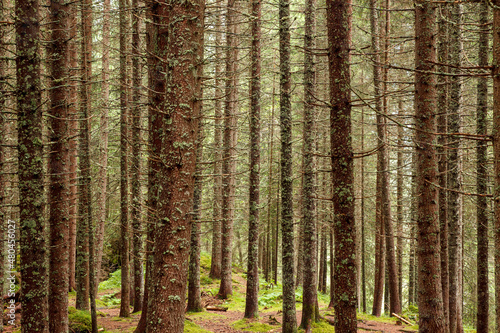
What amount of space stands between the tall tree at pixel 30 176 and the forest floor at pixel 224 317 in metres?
3.39

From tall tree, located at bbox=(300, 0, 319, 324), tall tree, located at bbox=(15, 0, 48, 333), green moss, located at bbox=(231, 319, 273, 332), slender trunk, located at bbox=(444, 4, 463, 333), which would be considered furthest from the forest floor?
tall tree, located at bbox=(15, 0, 48, 333)

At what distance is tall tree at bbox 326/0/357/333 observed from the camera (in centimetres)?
531

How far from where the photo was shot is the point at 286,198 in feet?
30.4

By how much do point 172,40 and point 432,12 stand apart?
16.1 feet

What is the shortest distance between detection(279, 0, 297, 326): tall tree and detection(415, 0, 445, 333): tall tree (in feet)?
11.2

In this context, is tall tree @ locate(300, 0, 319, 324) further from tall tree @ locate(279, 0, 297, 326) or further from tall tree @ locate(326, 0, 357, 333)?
tall tree @ locate(326, 0, 357, 333)

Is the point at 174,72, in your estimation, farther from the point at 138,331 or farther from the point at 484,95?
the point at 484,95

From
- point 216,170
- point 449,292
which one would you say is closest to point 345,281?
point 449,292

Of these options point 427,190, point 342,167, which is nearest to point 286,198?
point 427,190

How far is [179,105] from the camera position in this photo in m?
4.76

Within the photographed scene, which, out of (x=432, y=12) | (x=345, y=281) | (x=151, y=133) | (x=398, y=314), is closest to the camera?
(x=345, y=281)

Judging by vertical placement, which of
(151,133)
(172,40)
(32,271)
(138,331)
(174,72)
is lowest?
(138,331)

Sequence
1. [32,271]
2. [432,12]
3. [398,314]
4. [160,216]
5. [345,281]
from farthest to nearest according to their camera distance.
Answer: [398,314] → [432,12] → [32,271] → [345,281] → [160,216]

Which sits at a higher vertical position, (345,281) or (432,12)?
(432,12)
